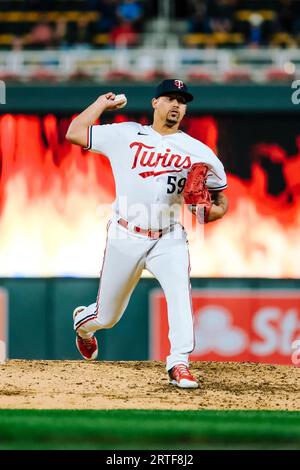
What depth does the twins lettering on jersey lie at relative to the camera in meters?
6.55

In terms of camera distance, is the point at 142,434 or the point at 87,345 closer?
the point at 142,434

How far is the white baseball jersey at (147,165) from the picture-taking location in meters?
6.55

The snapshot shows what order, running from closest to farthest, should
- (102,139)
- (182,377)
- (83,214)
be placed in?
(182,377) < (102,139) < (83,214)

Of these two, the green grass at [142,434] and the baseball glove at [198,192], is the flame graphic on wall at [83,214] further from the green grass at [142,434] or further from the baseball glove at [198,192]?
the green grass at [142,434]

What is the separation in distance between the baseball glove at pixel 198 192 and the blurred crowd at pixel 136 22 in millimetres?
8256

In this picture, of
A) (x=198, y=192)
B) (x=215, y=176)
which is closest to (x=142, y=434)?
(x=198, y=192)

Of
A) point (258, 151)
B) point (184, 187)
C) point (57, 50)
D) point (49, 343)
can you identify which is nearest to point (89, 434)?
point (184, 187)

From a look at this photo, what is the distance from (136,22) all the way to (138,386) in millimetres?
9405

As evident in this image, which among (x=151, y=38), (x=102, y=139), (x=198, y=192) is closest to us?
(x=198, y=192)

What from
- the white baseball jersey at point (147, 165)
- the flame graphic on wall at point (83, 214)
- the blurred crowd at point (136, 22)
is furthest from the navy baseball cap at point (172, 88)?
the blurred crowd at point (136, 22)

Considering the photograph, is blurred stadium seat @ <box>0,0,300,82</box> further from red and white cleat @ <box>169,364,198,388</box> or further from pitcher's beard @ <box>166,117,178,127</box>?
red and white cleat @ <box>169,364,198,388</box>

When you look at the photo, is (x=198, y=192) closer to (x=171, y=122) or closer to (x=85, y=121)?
(x=171, y=122)

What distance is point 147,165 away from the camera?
21.5 feet

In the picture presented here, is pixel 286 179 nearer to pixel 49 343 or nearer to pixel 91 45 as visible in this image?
pixel 91 45
